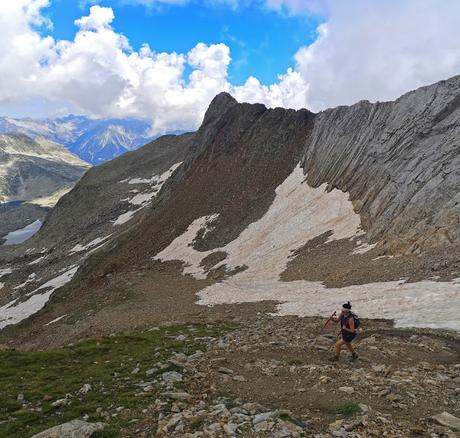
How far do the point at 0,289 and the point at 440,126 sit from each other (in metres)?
81.4

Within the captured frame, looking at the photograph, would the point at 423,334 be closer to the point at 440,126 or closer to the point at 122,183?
the point at 440,126

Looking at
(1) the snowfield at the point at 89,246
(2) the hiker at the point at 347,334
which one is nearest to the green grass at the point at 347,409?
(2) the hiker at the point at 347,334

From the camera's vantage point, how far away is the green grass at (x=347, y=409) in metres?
11.2

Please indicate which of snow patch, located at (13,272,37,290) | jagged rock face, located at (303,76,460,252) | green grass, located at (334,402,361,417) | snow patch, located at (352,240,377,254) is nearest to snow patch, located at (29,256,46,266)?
snow patch, located at (13,272,37,290)

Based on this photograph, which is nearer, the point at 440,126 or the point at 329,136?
the point at 440,126

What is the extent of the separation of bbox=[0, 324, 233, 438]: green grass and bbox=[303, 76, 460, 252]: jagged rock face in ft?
65.9

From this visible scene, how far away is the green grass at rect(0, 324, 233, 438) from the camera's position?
12391mm

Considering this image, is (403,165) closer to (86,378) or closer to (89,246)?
(86,378)

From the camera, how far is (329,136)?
64312 mm

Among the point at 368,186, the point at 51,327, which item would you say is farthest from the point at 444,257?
the point at 51,327

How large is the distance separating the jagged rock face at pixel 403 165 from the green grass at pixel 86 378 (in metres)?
20.1

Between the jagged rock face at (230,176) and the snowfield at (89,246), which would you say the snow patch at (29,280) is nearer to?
the snowfield at (89,246)

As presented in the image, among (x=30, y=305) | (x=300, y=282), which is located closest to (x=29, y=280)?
(x=30, y=305)

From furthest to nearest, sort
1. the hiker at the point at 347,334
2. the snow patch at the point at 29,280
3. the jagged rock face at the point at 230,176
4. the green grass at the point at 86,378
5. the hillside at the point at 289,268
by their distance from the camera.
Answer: the snow patch at the point at 29,280
the jagged rock face at the point at 230,176
the hiker at the point at 347,334
the hillside at the point at 289,268
the green grass at the point at 86,378
